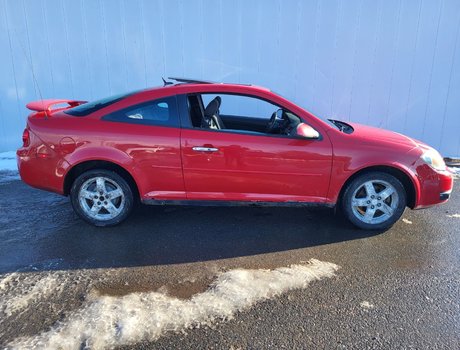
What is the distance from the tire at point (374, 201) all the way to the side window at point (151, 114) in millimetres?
1927

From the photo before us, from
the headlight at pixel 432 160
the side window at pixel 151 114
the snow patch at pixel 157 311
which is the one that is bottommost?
the snow patch at pixel 157 311

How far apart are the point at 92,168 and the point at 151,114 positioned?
828 millimetres

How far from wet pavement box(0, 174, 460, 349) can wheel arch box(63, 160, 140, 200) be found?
18.3 inches

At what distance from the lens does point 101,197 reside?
12.7 ft

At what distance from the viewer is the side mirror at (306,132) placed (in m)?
3.62

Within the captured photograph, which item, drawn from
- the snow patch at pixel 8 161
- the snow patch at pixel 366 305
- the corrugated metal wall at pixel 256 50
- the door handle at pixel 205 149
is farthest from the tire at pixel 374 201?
the snow patch at pixel 8 161

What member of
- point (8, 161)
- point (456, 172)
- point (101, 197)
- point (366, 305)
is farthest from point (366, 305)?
point (8, 161)

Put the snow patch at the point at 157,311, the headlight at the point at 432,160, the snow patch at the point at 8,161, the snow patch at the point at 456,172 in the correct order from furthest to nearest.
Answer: the snow patch at the point at 8,161 → the snow patch at the point at 456,172 → the headlight at the point at 432,160 → the snow patch at the point at 157,311

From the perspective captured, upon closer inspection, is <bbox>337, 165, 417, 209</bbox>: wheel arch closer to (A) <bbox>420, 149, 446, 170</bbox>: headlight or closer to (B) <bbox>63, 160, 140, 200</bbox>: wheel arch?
(A) <bbox>420, 149, 446, 170</bbox>: headlight

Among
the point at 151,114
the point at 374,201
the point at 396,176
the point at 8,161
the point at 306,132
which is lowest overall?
the point at 8,161

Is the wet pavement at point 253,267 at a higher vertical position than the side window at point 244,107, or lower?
lower

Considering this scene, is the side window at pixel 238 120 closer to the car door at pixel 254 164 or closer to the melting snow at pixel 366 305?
the car door at pixel 254 164

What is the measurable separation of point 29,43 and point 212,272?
572cm

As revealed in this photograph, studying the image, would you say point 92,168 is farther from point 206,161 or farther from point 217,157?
point 217,157
